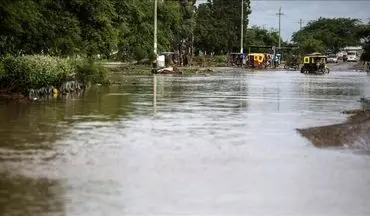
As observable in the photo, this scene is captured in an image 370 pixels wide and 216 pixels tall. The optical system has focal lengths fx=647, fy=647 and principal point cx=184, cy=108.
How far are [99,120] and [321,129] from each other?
5.81 m

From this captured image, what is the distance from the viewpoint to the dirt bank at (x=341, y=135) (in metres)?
13.1

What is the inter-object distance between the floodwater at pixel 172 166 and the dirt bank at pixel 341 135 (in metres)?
0.38

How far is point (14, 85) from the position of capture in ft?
76.8

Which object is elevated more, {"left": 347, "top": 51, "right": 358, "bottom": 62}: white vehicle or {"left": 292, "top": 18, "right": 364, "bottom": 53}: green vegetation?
{"left": 292, "top": 18, "right": 364, "bottom": 53}: green vegetation

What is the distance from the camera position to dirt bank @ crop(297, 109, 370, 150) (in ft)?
43.1

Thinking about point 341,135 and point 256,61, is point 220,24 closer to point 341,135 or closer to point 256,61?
point 256,61

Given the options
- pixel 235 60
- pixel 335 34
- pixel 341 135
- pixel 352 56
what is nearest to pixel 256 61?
pixel 235 60

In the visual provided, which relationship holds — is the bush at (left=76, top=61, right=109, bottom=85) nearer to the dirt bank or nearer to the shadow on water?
the dirt bank

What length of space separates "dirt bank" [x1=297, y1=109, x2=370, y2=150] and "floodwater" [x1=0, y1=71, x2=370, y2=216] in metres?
0.38

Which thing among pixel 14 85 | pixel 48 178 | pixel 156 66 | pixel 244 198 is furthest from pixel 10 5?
pixel 156 66

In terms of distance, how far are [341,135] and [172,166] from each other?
497cm

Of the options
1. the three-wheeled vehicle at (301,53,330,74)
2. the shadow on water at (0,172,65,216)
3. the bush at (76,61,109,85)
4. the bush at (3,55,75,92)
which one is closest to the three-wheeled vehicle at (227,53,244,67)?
the three-wheeled vehicle at (301,53,330,74)

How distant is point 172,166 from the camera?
10547 mm

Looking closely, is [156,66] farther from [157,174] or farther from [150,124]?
[157,174]
